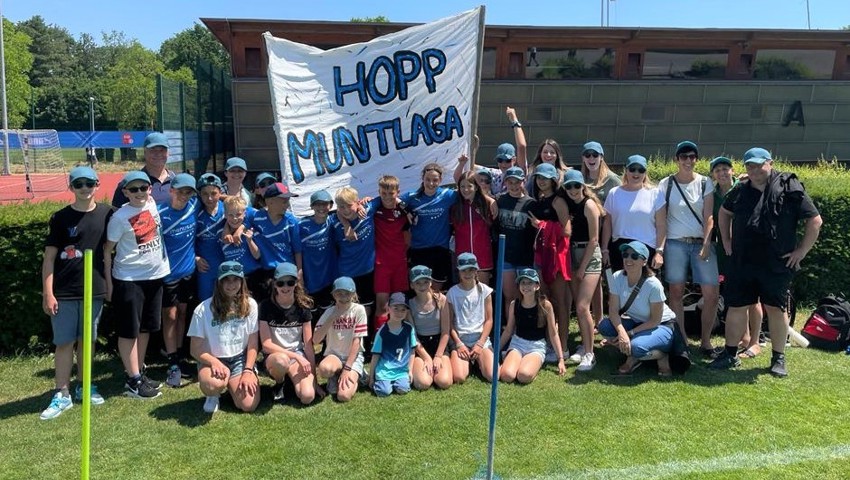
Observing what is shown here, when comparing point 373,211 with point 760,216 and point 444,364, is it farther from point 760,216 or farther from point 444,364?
point 760,216

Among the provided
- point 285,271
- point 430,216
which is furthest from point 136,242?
point 430,216

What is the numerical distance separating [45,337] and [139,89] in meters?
53.1

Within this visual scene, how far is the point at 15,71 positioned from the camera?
133 feet

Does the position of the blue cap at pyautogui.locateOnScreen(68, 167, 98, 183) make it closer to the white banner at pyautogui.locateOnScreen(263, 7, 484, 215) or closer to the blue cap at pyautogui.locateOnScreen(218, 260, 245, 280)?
the blue cap at pyautogui.locateOnScreen(218, 260, 245, 280)

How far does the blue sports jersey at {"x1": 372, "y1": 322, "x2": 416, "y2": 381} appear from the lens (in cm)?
491

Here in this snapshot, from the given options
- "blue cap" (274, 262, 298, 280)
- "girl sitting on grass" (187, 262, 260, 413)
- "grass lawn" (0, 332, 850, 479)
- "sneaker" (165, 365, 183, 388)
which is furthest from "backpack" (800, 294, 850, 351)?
"sneaker" (165, 365, 183, 388)

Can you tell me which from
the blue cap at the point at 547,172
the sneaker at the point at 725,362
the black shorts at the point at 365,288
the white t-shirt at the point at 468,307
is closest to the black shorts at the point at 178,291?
the black shorts at the point at 365,288

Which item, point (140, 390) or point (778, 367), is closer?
point (140, 390)

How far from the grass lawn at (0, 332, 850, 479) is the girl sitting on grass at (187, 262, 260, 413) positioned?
225mm

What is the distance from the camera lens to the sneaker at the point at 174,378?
197 inches

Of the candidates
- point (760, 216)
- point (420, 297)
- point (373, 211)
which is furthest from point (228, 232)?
point (760, 216)

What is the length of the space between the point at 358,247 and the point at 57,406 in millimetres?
2631

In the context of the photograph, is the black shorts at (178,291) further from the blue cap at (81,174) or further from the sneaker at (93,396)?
the blue cap at (81,174)

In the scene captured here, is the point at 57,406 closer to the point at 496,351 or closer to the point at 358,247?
the point at 358,247
